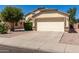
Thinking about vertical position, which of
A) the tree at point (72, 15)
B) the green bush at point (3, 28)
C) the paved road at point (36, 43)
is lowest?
the paved road at point (36, 43)

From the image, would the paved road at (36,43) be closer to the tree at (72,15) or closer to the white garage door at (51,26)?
the white garage door at (51,26)

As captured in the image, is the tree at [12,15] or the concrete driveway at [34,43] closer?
the concrete driveway at [34,43]

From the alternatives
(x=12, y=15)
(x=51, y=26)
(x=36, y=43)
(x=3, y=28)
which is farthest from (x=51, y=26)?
(x=3, y=28)

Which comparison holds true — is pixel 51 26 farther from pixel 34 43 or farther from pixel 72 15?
pixel 34 43

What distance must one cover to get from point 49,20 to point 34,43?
177cm

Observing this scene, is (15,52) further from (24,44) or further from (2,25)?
(2,25)

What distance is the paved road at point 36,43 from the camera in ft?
32.6

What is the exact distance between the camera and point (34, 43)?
1035cm

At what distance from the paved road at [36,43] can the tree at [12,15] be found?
86cm

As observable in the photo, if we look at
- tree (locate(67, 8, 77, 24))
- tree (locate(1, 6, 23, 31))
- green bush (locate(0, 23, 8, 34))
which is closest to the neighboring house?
tree (locate(67, 8, 77, 24))

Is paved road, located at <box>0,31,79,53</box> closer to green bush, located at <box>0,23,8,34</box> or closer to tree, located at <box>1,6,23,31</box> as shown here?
green bush, located at <box>0,23,8,34</box>

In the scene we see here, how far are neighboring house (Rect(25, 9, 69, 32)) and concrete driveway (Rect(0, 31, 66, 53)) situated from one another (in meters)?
0.41

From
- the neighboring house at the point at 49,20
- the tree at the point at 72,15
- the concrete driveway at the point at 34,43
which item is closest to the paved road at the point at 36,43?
the concrete driveway at the point at 34,43
